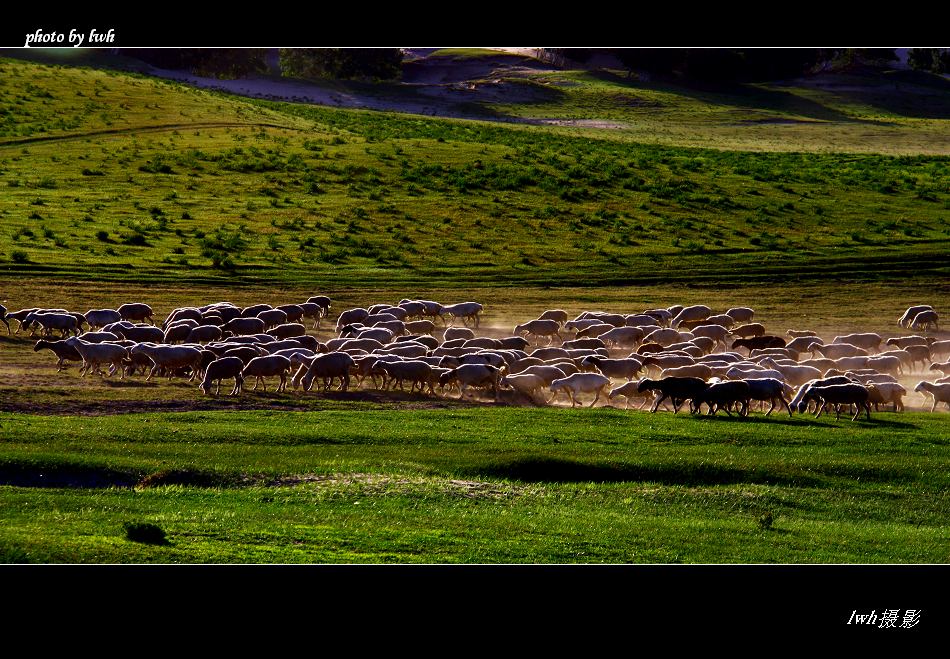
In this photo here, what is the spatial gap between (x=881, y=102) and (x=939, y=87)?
1245cm

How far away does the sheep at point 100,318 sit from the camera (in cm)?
3353

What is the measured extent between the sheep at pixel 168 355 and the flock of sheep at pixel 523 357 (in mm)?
23

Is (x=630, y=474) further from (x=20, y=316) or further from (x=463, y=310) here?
(x=20, y=316)

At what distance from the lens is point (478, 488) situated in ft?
61.0

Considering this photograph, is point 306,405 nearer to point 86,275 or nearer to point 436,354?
point 436,354

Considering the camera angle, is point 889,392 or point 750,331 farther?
point 750,331

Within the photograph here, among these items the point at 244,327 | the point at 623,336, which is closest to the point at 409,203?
the point at 244,327

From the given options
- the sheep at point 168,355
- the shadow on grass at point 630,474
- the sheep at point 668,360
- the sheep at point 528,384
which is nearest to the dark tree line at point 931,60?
the sheep at point 668,360

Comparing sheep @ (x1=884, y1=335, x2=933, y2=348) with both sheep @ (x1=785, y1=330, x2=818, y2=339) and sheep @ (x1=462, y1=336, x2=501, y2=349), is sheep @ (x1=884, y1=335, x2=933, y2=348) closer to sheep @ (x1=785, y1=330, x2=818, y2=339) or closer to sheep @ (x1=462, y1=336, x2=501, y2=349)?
sheep @ (x1=785, y1=330, x2=818, y2=339)

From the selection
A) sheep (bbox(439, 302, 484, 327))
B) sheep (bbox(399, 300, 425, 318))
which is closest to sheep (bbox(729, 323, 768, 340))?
sheep (bbox(439, 302, 484, 327))

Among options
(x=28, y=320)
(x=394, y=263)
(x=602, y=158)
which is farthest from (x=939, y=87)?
(x=28, y=320)

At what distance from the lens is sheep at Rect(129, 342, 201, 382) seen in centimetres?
2759

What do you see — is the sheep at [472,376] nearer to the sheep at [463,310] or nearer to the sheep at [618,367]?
the sheep at [618,367]

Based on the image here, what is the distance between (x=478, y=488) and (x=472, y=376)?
8.66 meters
